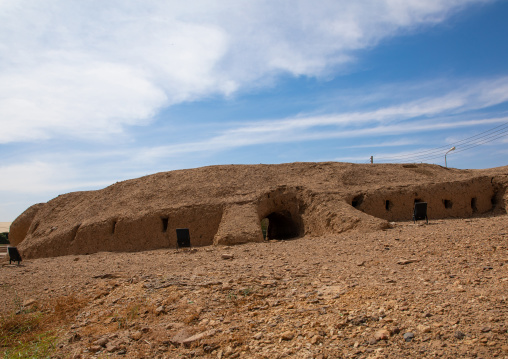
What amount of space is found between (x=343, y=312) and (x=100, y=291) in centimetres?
446

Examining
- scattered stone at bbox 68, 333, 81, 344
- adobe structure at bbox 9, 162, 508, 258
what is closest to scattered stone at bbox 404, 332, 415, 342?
scattered stone at bbox 68, 333, 81, 344

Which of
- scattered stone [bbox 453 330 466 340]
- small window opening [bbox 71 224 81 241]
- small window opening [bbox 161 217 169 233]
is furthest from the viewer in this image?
small window opening [bbox 71 224 81 241]

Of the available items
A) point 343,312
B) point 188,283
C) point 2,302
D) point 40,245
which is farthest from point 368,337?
point 40,245

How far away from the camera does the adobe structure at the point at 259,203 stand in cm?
1520

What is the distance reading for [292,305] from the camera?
17.6 ft

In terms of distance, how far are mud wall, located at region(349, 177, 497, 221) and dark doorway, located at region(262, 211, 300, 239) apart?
8.49 ft

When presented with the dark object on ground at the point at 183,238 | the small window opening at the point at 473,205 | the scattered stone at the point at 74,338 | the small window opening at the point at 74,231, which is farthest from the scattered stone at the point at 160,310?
the small window opening at the point at 473,205

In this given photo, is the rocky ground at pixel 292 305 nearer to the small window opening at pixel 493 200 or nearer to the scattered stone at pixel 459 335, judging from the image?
the scattered stone at pixel 459 335

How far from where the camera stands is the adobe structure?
49.9ft

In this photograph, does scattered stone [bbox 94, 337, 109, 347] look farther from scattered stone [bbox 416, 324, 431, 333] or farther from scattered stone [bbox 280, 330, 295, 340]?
scattered stone [bbox 416, 324, 431, 333]

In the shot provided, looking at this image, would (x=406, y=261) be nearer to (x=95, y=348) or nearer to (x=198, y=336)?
(x=198, y=336)

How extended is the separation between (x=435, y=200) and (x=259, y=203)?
7096 millimetres

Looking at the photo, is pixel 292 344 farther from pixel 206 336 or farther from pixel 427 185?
pixel 427 185

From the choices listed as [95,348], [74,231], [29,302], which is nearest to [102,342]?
[95,348]
